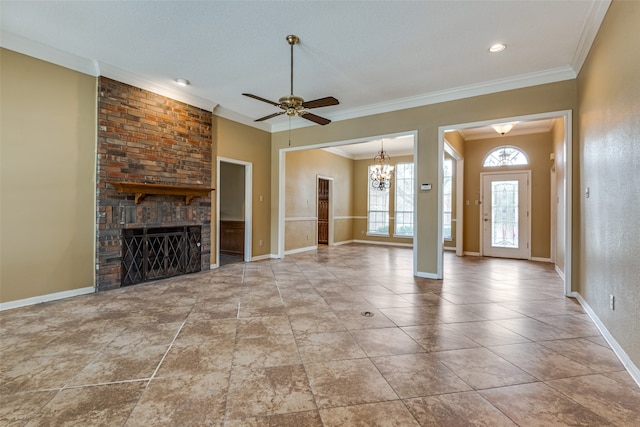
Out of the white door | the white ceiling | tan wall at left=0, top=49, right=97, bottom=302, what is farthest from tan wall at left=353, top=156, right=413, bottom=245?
tan wall at left=0, top=49, right=97, bottom=302

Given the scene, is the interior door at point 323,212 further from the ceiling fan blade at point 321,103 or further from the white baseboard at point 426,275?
the ceiling fan blade at point 321,103

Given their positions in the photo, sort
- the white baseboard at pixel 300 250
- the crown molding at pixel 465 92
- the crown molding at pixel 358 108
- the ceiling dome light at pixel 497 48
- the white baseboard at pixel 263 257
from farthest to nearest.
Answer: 1. the white baseboard at pixel 300 250
2. the white baseboard at pixel 263 257
3. the crown molding at pixel 465 92
4. the ceiling dome light at pixel 497 48
5. the crown molding at pixel 358 108

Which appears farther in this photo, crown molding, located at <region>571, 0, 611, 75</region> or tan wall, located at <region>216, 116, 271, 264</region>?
tan wall, located at <region>216, 116, 271, 264</region>

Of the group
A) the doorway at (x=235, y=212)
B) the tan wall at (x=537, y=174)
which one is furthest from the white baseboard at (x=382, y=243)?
the doorway at (x=235, y=212)

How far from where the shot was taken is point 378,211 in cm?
995

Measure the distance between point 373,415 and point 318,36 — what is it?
3449mm

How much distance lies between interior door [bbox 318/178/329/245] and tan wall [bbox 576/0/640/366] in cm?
668

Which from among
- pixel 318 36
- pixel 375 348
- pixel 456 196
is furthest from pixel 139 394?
pixel 456 196

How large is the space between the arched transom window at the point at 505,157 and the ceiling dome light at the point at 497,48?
14.8 feet

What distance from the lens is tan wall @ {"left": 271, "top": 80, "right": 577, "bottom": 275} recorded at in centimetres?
408

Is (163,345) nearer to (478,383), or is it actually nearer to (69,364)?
(69,364)

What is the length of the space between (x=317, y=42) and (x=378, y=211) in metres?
7.11

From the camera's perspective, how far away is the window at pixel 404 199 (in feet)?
30.6

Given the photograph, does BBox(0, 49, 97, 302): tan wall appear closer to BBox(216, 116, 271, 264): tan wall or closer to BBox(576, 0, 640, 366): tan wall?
BBox(216, 116, 271, 264): tan wall
